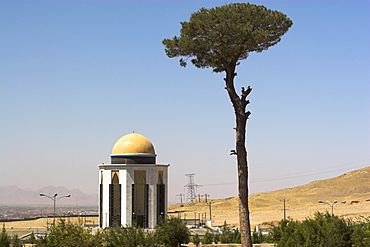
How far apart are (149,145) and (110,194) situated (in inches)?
239

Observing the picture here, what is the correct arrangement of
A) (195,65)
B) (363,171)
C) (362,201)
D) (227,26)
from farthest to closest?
1. (363,171)
2. (362,201)
3. (195,65)
4. (227,26)

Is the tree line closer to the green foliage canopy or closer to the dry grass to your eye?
the green foliage canopy

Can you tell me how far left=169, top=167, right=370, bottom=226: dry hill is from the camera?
93438 mm

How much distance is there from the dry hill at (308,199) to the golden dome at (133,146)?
121 ft

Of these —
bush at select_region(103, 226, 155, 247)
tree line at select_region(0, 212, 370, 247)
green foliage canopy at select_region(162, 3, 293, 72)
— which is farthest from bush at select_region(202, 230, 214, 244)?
green foliage canopy at select_region(162, 3, 293, 72)

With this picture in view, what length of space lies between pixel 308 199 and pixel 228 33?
9960 cm

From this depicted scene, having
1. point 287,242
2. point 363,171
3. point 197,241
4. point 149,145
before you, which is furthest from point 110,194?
point 363,171

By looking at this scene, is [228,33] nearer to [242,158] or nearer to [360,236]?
[242,158]

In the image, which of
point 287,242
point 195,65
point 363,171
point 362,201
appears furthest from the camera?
→ point 363,171

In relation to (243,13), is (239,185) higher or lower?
lower

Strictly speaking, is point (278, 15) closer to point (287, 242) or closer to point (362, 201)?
point (287, 242)

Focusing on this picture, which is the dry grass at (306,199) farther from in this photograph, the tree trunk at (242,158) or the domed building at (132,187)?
the tree trunk at (242,158)

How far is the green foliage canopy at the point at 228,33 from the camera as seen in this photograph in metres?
25.0

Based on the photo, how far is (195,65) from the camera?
27.6 m
